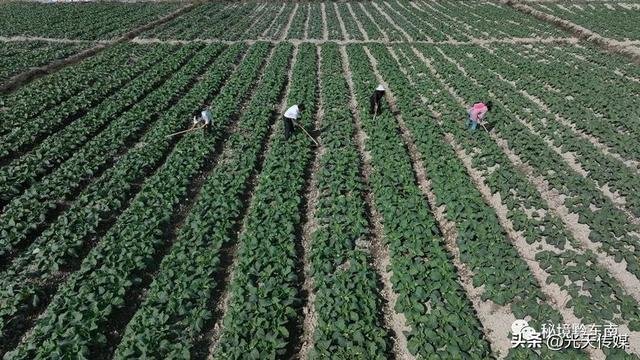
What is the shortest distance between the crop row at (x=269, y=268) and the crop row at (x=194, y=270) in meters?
0.44

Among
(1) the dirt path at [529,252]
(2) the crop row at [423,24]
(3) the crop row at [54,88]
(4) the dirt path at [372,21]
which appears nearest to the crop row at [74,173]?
(3) the crop row at [54,88]

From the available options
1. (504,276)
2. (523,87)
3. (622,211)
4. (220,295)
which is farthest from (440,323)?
(523,87)

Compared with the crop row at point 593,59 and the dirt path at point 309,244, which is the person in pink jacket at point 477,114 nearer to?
the dirt path at point 309,244

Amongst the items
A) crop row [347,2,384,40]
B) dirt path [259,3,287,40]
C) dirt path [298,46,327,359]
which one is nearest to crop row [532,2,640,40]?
crop row [347,2,384,40]

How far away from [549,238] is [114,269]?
9610mm

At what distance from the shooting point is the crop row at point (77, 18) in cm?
3453

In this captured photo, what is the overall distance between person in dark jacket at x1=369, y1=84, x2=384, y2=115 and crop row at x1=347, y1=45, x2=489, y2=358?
288 cm

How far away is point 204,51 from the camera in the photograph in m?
28.6

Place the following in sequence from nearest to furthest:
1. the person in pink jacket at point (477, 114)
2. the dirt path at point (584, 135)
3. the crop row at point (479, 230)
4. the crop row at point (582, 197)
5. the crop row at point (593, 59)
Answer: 1. the crop row at point (479, 230)
2. the crop row at point (582, 197)
3. the dirt path at point (584, 135)
4. the person in pink jacket at point (477, 114)
5. the crop row at point (593, 59)

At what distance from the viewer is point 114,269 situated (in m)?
8.48

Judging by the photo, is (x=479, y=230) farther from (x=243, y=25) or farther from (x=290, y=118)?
(x=243, y=25)

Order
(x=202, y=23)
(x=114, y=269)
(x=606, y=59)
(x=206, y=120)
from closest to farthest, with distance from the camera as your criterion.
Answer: (x=114, y=269), (x=206, y=120), (x=606, y=59), (x=202, y=23)

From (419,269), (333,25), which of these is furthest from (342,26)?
(419,269)

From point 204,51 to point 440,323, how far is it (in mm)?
26108
